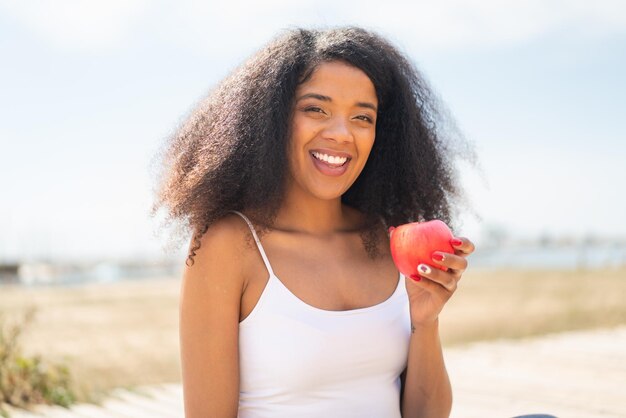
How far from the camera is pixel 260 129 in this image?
2443 mm

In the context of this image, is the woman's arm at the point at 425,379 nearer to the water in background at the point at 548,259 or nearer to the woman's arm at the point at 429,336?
the woman's arm at the point at 429,336

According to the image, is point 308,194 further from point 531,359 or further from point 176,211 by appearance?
point 531,359

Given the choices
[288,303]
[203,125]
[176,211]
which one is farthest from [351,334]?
[203,125]

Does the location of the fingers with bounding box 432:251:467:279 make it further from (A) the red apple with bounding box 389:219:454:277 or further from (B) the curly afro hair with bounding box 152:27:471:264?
(B) the curly afro hair with bounding box 152:27:471:264

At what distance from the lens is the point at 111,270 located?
62.9 m

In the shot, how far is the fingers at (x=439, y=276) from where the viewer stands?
2189mm

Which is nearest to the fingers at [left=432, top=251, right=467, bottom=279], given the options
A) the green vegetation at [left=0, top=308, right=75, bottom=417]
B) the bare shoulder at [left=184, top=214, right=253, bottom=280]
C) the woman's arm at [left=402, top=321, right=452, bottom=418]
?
the woman's arm at [left=402, top=321, right=452, bottom=418]

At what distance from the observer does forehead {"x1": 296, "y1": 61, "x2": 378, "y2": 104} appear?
2.40 m

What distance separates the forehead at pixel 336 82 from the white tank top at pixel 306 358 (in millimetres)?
491

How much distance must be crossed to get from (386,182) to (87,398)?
2846mm

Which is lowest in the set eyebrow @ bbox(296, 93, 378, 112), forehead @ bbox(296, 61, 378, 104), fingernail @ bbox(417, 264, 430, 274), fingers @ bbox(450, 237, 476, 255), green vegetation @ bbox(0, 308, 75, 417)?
green vegetation @ bbox(0, 308, 75, 417)

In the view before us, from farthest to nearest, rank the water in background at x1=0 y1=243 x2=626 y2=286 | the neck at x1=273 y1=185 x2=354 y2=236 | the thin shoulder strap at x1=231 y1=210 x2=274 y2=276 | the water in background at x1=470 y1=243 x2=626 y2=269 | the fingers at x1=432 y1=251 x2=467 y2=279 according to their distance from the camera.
A: the water in background at x1=0 y1=243 x2=626 y2=286 < the water in background at x1=470 y1=243 x2=626 y2=269 < the neck at x1=273 y1=185 x2=354 y2=236 < the thin shoulder strap at x1=231 y1=210 x2=274 y2=276 < the fingers at x1=432 y1=251 x2=467 y2=279

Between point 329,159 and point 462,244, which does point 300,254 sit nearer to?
point 329,159

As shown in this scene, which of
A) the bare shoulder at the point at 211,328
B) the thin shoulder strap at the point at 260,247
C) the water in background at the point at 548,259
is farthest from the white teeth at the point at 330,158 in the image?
the water in background at the point at 548,259
